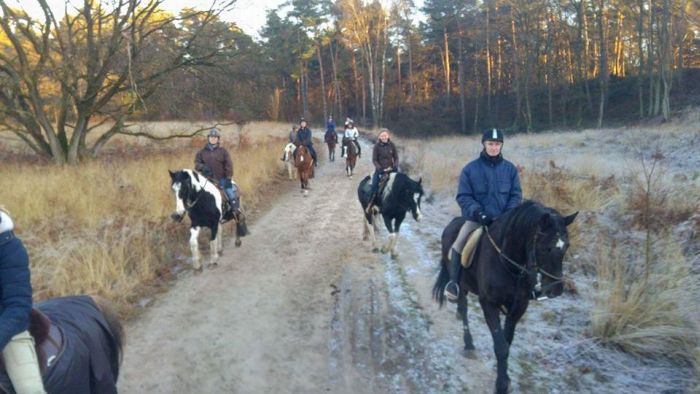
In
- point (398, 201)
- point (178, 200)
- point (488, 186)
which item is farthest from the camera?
point (398, 201)

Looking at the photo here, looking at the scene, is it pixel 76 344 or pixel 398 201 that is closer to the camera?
pixel 76 344

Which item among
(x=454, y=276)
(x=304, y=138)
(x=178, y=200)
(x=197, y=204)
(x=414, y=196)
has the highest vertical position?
(x=304, y=138)

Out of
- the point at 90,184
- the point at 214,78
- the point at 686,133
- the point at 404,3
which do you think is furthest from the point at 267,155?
the point at 404,3

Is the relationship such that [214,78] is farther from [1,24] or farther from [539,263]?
[539,263]

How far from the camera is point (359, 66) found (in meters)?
53.9

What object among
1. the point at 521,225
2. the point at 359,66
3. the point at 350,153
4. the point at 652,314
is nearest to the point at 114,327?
the point at 521,225

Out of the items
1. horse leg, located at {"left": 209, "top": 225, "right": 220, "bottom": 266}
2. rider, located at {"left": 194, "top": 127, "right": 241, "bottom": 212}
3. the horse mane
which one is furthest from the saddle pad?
rider, located at {"left": 194, "top": 127, "right": 241, "bottom": 212}

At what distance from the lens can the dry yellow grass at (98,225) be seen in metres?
6.30

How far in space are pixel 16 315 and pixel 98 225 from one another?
660cm

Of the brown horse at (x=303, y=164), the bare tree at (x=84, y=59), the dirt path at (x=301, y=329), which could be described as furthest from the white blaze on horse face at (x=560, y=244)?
the bare tree at (x=84, y=59)

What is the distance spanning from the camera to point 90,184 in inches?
427

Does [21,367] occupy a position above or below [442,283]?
above

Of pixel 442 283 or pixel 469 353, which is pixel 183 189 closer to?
pixel 442 283

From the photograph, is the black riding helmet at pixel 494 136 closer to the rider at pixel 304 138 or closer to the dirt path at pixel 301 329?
A: the dirt path at pixel 301 329
